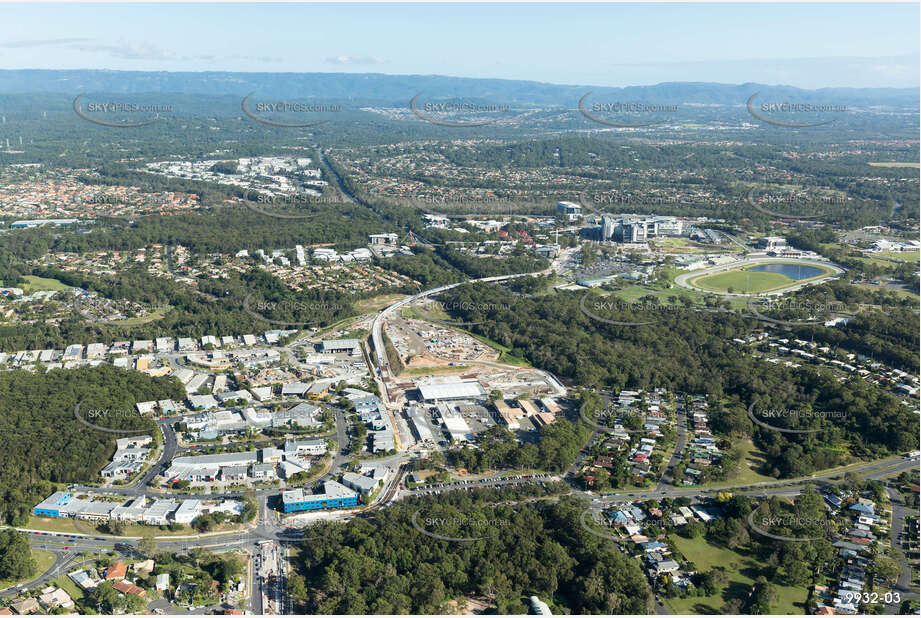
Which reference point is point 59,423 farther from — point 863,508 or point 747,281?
point 747,281

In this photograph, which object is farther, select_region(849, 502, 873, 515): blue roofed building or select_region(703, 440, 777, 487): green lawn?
select_region(703, 440, 777, 487): green lawn

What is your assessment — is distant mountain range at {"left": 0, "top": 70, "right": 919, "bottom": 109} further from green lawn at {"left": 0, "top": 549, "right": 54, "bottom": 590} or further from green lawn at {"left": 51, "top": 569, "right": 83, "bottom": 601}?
green lawn at {"left": 51, "top": 569, "right": 83, "bottom": 601}

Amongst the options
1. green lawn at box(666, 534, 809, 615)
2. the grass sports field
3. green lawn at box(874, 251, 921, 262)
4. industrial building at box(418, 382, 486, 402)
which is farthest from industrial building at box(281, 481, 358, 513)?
green lawn at box(874, 251, 921, 262)

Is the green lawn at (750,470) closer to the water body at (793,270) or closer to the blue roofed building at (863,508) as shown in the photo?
the blue roofed building at (863,508)

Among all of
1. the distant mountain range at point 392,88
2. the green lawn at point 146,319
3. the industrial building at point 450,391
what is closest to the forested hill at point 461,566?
the industrial building at point 450,391

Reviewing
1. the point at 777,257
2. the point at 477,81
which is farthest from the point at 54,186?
the point at 477,81
